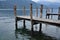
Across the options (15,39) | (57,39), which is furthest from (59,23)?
(15,39)

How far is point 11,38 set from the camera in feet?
56.4

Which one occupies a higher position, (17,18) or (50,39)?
(17,18)

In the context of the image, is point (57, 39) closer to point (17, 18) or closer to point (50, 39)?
point (50, 39)

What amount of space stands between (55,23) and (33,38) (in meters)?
3.70

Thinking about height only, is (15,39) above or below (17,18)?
below

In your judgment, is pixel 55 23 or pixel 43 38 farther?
pixel 43 38

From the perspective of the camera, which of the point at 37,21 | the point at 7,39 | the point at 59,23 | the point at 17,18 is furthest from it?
the point at 17,18

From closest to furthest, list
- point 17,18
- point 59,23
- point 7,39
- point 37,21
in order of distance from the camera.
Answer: point 59,23
point 7,39
point 37,21
point 17,18

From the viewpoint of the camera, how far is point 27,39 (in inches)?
667

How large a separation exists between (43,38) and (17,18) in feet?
22.6

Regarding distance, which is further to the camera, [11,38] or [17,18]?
[17,18]

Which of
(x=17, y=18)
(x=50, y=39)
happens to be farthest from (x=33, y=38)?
(x=17, y=18)

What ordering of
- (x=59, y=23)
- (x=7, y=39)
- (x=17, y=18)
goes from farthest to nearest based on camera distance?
(x=17, y=18) → (x=7, y=39) → (x=59, y=23)

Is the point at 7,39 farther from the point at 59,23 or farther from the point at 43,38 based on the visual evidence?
the point at 59,23
